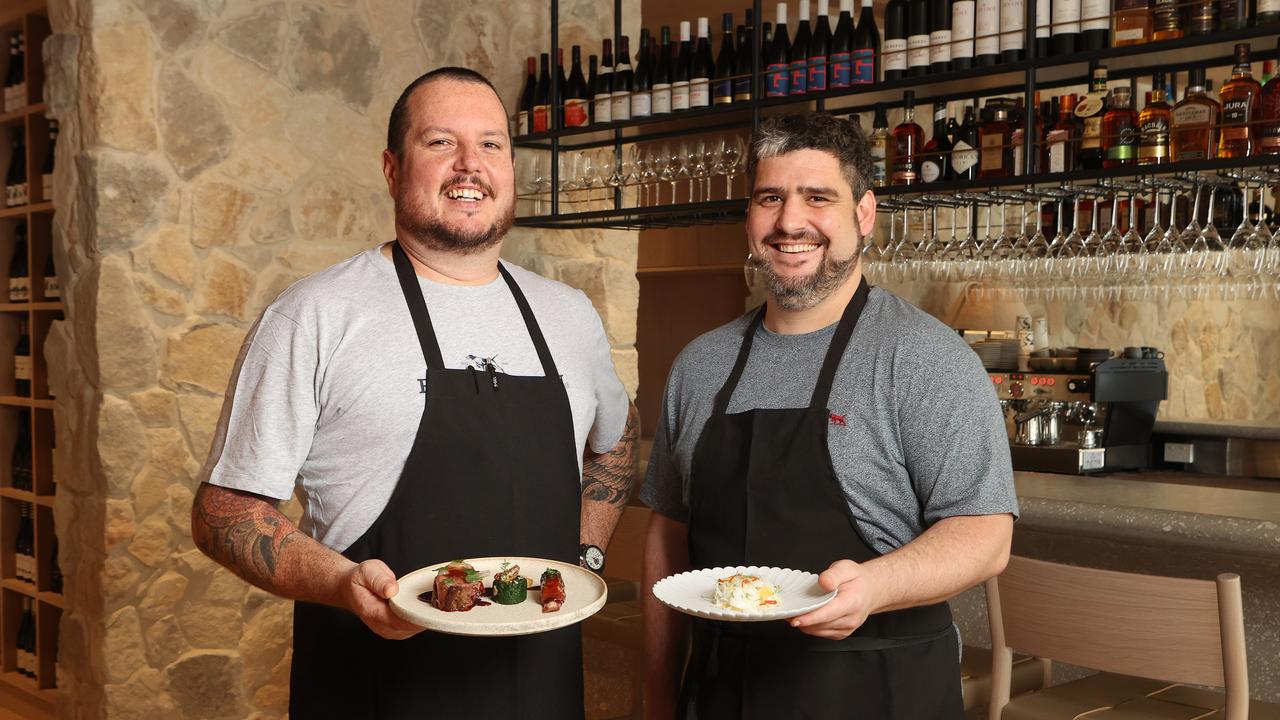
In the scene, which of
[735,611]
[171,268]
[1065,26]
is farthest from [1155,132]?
[171,268]

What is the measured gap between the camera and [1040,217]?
158 inches

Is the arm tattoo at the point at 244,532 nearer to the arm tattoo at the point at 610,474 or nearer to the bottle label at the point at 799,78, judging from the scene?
the arm tattoo at the point at 610,474

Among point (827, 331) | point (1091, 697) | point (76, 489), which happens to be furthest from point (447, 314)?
point (76, 489)

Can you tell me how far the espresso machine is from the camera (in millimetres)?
3836

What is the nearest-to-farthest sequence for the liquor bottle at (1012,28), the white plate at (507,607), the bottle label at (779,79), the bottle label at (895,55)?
the white plate at (507,607), the liquor bottle at (1012,28), the bottle label at (895,55), the bottle label at (779,79)

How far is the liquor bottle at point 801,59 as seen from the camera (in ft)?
12.9

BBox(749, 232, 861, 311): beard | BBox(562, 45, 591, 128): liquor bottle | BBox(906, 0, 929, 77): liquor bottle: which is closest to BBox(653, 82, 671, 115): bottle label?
BBox(562, 45, 591, 128): liquor bottle

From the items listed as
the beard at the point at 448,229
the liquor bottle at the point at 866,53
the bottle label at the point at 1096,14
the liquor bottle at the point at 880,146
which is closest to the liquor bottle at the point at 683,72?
the liquor bottle at the point at 866,53

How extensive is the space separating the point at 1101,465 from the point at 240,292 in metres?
2.82

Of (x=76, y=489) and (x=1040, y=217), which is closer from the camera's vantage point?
(x=76, y=489)

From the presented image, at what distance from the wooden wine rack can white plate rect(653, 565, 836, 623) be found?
3538 mm

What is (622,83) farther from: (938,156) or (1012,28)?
(1012,28)

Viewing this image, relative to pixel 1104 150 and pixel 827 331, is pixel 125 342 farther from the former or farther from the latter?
pixel 1104 150

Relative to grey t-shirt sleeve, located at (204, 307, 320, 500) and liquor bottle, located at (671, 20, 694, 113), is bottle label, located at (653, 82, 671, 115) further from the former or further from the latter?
grey t-shirt sleeve, located at (204, 307, 320, 500)
